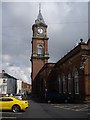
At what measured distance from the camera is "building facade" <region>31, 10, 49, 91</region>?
86269 millimetres

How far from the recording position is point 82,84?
40.9m

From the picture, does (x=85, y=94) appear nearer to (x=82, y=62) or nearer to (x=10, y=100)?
(x=82, y=62)

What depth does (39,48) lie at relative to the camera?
89562 mm

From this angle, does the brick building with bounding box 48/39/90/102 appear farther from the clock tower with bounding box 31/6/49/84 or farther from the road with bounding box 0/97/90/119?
the clock tower with bounding box 31/6/49/84

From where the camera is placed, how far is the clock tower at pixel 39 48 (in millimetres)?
86281

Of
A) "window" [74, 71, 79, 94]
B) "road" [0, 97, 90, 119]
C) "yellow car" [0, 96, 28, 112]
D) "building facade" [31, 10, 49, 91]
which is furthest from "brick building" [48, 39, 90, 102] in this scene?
"building facade" [31, 10, 49, 91]

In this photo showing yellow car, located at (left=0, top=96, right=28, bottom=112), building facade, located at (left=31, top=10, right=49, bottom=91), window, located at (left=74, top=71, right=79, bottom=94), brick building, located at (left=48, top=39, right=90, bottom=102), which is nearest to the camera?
yellow car, located at (left=0, top=96, right=28, bottom=112)

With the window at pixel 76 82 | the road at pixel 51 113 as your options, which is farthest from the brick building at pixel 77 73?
the road at pixel 51 113

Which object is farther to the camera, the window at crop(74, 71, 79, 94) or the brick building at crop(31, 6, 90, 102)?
the window at crop(74, 71, 79, 94)

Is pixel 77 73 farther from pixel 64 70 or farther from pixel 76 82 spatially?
pixel 64 70

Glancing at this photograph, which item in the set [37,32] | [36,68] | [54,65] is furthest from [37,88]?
[54,65]

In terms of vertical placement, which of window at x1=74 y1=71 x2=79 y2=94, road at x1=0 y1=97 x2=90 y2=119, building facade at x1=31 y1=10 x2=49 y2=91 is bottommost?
road at x1=0 y1=97 x2=90 y2=119

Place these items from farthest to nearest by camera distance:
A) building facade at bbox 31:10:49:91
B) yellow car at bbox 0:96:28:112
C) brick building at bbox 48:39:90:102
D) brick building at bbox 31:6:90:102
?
building facade at bbox 31:10:49:91, brick building at bbox 31:6:90:102, brick building at bbox 48:39:90:102, yellow car at bbox 0:96:28:112

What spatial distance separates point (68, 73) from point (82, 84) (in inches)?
394
